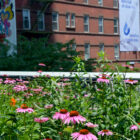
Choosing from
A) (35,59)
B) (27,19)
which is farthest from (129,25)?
(27,19)

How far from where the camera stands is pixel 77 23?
93.6 ft

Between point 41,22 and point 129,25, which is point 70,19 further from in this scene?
point 129,25

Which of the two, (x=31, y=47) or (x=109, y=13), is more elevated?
(x=109, y=13)

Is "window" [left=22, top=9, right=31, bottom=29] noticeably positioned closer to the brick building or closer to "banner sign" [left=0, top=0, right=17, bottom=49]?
the brick building

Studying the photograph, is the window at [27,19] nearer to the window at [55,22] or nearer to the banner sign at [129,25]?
the window at [55,22]

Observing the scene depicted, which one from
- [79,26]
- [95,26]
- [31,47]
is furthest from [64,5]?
[31,47]

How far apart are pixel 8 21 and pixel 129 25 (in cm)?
1688

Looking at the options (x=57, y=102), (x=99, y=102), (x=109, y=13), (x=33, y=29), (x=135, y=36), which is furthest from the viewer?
(x=109, y=13)

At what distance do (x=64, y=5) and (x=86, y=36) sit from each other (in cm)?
382

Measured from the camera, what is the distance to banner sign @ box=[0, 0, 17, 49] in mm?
21875

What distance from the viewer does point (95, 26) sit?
30.3 m

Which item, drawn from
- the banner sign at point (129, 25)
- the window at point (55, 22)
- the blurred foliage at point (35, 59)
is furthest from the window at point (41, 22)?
the banner sign at point (129, 25)

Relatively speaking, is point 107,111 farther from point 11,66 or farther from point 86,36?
point 86,36

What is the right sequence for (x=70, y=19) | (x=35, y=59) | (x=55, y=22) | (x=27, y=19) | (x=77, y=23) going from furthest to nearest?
(x=77, y=23), (x=70, y=19), (x=55, y=22), (x=27, y=19), (x=35, y=59)
